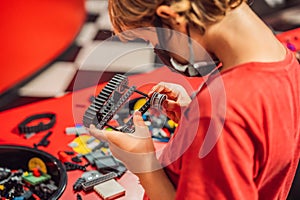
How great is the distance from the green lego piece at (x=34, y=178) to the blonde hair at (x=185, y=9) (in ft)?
1.95

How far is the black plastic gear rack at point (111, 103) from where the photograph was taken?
0.92 m

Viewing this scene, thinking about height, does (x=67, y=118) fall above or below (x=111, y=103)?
below

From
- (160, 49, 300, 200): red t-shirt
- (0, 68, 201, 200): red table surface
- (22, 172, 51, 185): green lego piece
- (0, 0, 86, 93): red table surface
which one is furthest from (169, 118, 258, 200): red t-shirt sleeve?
(0, 0, 86, 93): red table surface

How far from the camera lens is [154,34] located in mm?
771

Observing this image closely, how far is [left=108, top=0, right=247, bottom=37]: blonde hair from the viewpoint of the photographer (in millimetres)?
706

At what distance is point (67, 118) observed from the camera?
1.42 metres

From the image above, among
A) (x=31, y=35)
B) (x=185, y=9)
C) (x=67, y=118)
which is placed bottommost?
(x=31, y=35)

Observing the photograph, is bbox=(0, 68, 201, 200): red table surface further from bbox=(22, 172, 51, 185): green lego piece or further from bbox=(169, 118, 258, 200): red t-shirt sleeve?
bbox=(169, 118, 258, 200): red t-shirt sleeve

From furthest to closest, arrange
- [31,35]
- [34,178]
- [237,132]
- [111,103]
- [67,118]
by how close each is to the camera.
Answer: [31,35]
[67,118]
[34,178]
[111,103]
[237,132]

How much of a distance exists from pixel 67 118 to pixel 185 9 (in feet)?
2.59

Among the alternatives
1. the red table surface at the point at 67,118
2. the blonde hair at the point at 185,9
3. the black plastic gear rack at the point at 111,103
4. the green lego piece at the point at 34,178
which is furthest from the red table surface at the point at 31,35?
the blonde hair at the point at 185,9

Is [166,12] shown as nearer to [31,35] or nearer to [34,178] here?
[34,178]

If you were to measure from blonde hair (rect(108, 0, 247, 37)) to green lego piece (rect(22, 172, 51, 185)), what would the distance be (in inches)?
23.4

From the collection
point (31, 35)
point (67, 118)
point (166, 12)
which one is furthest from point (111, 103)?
point (31, 35)
